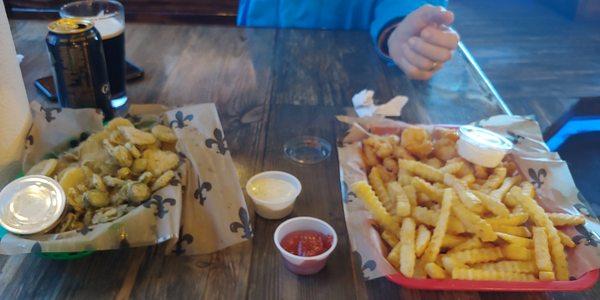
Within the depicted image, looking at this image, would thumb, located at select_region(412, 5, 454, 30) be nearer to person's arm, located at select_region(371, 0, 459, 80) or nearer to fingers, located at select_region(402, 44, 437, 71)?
person's arm, located at select_region(371, 0, 459, 80)

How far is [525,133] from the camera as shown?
4.80ft

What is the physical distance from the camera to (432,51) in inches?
67.5

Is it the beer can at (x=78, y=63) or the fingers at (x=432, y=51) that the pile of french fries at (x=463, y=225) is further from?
the beer can at (x=78, y=63)

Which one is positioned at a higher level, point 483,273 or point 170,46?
point 483,273

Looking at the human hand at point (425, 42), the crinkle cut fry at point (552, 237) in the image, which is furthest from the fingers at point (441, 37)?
the crinkle cut fry at point (552, 237)

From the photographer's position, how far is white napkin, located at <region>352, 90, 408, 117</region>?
164cm

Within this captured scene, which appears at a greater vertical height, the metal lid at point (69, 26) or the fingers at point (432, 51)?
the metal lid at point (69, 26)

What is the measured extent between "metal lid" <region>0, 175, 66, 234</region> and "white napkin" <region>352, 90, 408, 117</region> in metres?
1.02

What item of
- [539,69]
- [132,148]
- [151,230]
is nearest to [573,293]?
[151,230]

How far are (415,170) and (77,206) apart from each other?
80 centimetres

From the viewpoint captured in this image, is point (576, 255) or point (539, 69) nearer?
point (576, 255)

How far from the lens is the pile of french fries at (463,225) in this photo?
94 cm

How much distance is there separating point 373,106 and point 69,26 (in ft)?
3.32

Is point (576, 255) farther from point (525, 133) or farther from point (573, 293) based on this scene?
point (525, 133)
